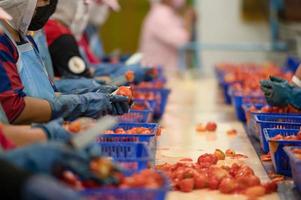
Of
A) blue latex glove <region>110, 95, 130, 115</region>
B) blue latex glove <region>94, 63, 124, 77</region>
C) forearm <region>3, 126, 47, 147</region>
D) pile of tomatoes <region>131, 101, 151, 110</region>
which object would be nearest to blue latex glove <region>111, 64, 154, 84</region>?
blue latex glove <region>94, 63, 124, 77</region>

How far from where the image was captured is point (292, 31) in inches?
354

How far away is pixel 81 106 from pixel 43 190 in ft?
6.42

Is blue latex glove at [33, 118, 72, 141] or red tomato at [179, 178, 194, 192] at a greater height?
blue latex glove at [33, 118, 72, 141]

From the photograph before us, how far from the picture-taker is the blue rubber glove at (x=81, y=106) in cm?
401

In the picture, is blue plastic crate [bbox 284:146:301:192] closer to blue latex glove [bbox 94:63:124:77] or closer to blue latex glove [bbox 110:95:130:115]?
blue latex glove [bbox 110:95:130:115]

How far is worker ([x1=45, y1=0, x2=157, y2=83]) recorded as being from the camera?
18.6ft

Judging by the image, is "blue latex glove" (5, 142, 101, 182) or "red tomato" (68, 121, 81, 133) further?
"red tomato" (68, 121, 81, 133)

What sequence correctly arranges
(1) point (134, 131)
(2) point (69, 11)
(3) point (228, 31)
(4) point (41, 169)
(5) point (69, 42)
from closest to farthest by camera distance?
(4) point (41, 169)
(1) point (134, 131)
(5) point (69, 42)
(2) point (69, 11)
(3) point (228, 31)

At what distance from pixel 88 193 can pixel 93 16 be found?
6.27 meters

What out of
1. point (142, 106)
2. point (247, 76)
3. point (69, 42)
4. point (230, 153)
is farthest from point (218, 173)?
point (247, 76)

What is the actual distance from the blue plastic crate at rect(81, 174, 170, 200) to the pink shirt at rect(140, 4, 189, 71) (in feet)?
24.5

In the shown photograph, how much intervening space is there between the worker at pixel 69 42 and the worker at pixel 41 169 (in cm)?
297

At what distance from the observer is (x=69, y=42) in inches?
224

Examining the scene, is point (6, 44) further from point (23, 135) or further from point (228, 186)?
point (228, 186)
